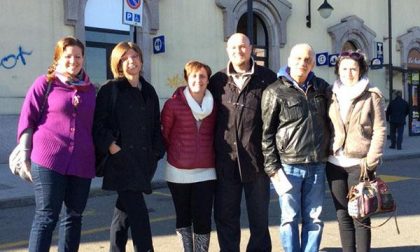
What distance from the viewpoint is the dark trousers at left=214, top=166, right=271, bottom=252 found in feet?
14.6

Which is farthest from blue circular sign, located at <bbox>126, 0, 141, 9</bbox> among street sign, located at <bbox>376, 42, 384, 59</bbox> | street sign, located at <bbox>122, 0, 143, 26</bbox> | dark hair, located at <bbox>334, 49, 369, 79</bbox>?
street sign, located at <bbox>376, 42, 384, 59</bbox>

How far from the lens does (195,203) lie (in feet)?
14.8

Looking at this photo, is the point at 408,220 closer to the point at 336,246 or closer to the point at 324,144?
the point at 336,246

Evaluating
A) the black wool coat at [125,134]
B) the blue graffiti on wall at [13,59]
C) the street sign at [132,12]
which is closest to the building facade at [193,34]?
the blue graffiti on wall at [13,59]

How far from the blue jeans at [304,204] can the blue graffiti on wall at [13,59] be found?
30.8 feet

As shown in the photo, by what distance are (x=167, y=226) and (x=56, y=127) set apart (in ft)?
9.82

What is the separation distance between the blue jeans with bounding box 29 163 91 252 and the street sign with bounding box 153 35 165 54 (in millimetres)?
10516

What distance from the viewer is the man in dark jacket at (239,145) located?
4.36 metres

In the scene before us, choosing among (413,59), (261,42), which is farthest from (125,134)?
(413,59)

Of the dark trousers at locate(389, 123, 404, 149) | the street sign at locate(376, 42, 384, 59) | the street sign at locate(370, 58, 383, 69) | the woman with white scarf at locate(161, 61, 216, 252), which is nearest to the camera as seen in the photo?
the woman with white scarf at locate(161, 61, 216, 252)

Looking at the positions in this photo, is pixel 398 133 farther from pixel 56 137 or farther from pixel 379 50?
pixel 56 137

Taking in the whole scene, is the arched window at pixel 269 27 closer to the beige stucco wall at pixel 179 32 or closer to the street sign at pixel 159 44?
the beige stucco wall at pixel 179 32

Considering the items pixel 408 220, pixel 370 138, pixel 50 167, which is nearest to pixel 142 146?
pixel 50 167

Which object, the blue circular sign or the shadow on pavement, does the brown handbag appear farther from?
the blue circular sign
